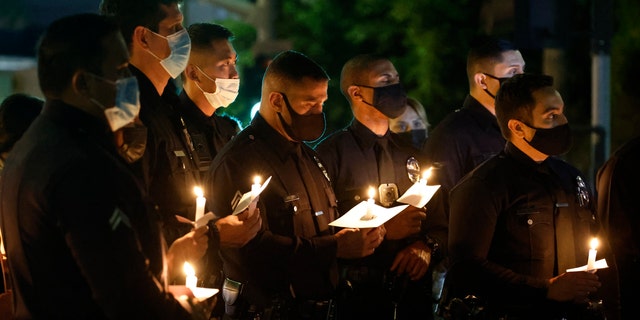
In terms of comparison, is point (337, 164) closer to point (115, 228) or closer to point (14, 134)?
point (14, 134)

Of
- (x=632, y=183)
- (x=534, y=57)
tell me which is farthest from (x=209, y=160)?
(x=534, y=57)

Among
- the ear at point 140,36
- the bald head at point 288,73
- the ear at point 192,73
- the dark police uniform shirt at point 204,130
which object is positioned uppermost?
the ear at point 140,36

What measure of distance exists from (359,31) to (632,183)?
55.1ft

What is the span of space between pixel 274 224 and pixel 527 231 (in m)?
1.43

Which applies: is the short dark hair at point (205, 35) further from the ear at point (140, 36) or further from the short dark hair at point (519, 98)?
the short dark hair at point (519, 98)

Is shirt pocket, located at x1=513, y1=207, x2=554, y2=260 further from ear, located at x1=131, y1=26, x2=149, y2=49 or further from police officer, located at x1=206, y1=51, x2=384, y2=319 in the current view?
ear, located at x1=131, y1=26, x2=149, y2=49

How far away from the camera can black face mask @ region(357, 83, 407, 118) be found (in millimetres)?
6853

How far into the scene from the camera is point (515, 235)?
5426mm

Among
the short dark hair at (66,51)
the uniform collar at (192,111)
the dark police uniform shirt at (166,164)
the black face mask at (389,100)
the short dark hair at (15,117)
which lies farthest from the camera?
the black face mask at (389,100)

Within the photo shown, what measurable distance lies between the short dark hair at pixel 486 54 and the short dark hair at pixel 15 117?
3.36m

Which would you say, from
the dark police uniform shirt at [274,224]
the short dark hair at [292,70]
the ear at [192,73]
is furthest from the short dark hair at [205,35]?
the dark police uniform shirt at [274,224]

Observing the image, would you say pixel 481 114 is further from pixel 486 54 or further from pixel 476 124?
pixel 486 54

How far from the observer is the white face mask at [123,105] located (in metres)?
3.84

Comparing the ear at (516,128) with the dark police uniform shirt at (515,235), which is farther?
the ear at (516,128)
